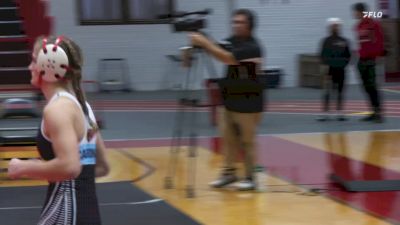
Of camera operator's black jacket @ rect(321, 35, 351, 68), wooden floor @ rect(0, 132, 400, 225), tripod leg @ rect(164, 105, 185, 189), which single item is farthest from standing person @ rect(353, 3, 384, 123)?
tripod leg @ rect(164, 105, 185, 189)

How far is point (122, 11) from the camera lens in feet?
70.7

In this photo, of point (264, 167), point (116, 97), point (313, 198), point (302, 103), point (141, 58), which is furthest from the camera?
point (141, 58)

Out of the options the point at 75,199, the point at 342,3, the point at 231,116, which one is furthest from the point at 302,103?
the point at 75,199

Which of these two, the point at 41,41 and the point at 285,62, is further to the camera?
the point at 285,62

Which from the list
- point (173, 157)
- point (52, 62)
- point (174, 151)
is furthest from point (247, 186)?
point (52, 62)

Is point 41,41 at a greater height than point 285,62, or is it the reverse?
point 41,41

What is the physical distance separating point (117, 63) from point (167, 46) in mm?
1419

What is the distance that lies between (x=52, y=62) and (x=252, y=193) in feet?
17.8

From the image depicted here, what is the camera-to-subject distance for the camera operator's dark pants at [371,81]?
14.5 metres

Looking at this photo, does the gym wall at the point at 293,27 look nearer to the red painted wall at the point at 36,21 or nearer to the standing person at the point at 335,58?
the standing person at the point at 335,58

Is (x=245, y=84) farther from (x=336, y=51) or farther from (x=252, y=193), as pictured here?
(x=336, y=51)

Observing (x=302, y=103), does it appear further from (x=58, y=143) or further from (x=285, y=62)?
(x=58, y=143)

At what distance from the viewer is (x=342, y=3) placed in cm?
2223

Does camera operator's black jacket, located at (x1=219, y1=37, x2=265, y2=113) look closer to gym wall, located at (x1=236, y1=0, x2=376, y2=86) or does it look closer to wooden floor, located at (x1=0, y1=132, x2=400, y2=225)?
wooden floor, located at (x1=0, y1=132, x2=400, y2=225)
